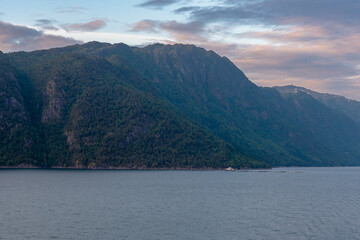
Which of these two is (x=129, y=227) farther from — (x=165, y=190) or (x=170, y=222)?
(x=165, y=190)

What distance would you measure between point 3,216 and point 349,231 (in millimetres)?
81657

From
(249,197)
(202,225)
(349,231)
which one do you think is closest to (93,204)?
(202,225)

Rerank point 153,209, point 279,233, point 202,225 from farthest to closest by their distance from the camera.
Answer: point 153,209, point 202,225, point 279,233

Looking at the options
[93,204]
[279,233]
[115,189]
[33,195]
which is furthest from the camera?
[115,189]

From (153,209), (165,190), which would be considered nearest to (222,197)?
(165,190)

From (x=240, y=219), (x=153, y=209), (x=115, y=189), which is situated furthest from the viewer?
(x=115, y=189)

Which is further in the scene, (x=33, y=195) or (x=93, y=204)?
(x=33, y=195)

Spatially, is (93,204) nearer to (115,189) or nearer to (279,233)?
(115,189)

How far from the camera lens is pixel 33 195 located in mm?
165250

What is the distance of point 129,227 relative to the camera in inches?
4149

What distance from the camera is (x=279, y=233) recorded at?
102 metres

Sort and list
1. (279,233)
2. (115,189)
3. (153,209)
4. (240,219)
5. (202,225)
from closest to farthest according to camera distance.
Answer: (279,233) < (202,225) < (240,219) < (153,209) < (115,189)

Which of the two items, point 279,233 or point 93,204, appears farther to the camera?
point 93,204

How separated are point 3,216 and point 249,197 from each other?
91.2 metres
